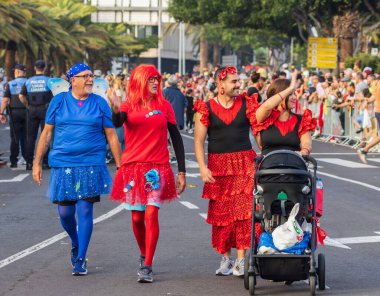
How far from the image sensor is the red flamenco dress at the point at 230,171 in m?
9.82

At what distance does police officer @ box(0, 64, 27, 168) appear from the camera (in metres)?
22.5

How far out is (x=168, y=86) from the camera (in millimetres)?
26219

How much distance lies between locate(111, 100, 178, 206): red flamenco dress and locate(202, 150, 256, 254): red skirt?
391 mm

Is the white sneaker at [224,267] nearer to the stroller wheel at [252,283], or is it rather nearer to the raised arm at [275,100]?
the stroller wheel at [252,283]

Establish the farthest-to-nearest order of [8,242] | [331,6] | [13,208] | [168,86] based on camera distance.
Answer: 1. [331,6]
2. [168,86]
3. [13,208]
4. [8,242]

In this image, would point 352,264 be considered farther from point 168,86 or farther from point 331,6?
point 331,6

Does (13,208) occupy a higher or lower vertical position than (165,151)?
lower

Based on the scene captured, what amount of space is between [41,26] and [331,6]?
13072mm

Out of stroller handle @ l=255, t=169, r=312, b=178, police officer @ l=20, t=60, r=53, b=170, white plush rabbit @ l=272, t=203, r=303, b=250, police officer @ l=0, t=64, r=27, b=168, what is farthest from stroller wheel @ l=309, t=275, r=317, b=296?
police officer @ l=0, t=64, r=27, b=168

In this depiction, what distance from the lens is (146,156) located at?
9.79 meters

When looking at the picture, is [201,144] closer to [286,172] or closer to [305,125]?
[305,125]


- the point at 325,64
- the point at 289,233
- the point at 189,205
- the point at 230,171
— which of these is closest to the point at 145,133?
the point at 230,171

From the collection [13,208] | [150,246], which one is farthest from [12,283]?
[13,208]

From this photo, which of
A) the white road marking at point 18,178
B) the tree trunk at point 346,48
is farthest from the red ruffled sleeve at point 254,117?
the tree trunk at point 346,48
